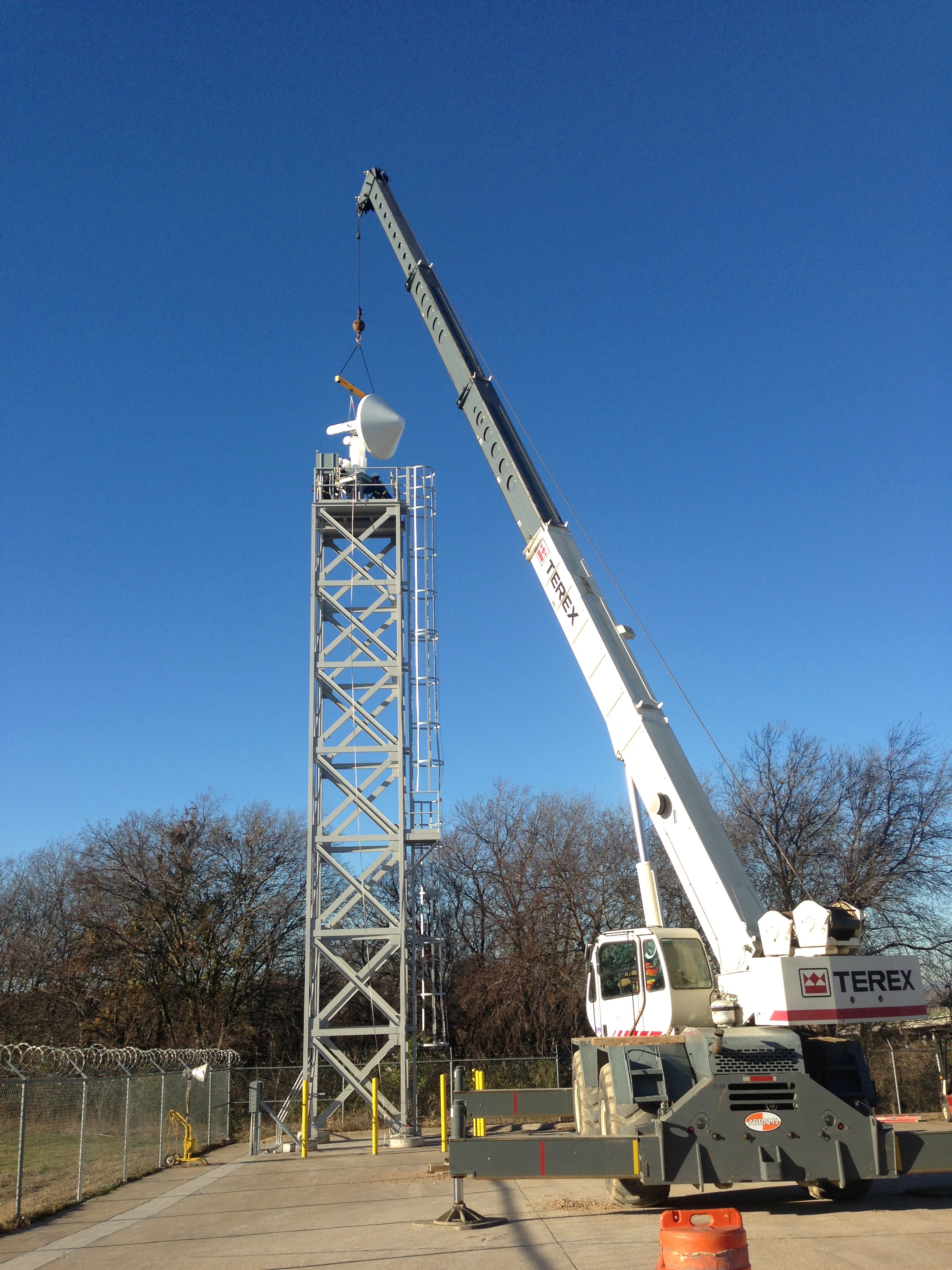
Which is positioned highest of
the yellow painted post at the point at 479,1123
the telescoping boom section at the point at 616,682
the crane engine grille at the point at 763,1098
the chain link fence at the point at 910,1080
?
the telescoping boom section at the point at 616,682

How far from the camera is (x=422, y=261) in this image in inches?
712

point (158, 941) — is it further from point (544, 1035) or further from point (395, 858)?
point (395, 858)

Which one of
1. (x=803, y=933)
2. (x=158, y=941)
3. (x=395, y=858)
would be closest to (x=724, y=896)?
(x=803, y=933)

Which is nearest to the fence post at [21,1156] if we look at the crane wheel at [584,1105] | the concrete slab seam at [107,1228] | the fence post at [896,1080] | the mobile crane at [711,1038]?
the concrete slab seam at [107,1228]

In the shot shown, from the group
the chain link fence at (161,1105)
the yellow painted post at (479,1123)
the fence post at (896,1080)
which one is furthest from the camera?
the fence post at (896,1080)

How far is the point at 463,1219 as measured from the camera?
1068 cm

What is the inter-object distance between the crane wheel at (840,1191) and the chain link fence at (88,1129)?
9.26m

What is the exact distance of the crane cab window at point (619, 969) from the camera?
38.0 feet

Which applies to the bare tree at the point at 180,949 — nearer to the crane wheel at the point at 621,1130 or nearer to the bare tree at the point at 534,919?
the bare tree at the point at 534,919

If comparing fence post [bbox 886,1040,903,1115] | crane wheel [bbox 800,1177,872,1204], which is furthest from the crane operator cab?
fence post [bbox 886,1040,903,1115]

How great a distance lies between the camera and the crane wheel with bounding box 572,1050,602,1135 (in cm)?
1048

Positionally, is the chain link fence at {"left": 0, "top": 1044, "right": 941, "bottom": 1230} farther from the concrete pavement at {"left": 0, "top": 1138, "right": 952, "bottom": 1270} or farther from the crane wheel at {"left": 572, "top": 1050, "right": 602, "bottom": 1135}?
the crane wheel at {"left": 572, "top": 1050, "right": 602, "bottom": 1135}

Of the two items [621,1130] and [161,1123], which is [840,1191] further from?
[161,1123]

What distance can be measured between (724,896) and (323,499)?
1564 centimetres
